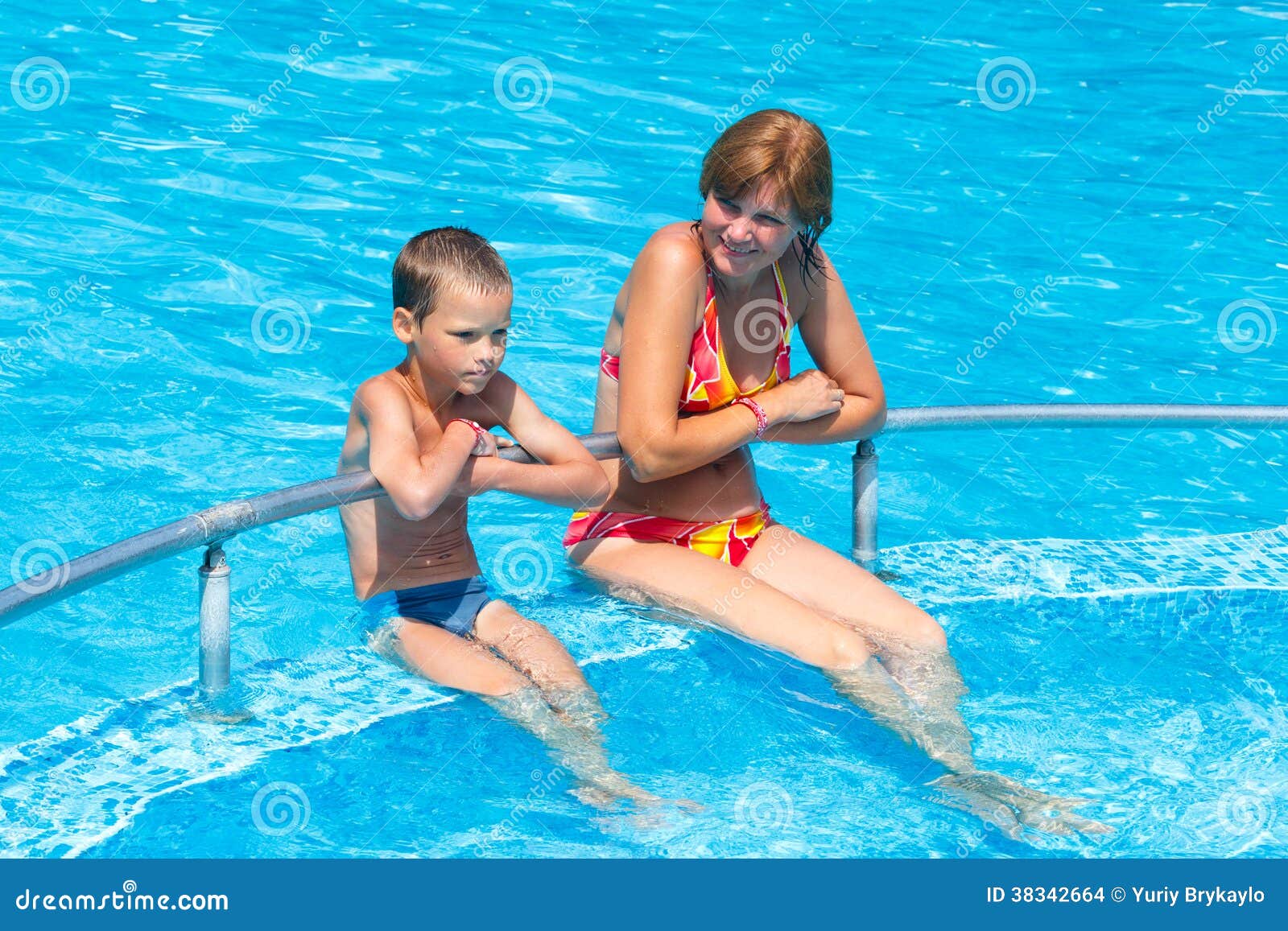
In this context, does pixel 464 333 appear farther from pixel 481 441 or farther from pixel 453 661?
pixel 453 661

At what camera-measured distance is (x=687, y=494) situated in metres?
4.94

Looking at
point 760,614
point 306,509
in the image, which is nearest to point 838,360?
point 760,614

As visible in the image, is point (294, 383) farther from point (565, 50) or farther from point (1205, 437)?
point (565, 50)

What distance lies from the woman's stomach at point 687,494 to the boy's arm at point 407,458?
0.87 m

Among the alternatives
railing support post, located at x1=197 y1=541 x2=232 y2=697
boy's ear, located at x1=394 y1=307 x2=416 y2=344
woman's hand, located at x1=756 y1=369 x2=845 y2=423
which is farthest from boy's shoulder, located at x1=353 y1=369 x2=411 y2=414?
woman's hand, located at x1=756 y1=369 x2=845 y2=423

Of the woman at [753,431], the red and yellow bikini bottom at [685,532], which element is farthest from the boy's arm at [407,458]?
the red and yellow bikini bottom at [685,532]

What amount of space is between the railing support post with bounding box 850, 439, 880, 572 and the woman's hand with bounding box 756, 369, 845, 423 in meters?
0.45

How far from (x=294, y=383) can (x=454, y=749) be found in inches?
129

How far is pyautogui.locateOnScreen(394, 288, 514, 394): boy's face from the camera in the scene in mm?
4223

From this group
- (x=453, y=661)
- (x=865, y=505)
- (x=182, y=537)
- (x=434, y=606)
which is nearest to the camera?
(x=182, y=537)

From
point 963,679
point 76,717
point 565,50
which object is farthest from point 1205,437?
point 565,50

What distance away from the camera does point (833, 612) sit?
4.73 meters

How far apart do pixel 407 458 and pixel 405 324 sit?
0.44 m

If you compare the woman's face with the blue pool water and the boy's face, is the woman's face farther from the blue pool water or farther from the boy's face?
the blue pool water
